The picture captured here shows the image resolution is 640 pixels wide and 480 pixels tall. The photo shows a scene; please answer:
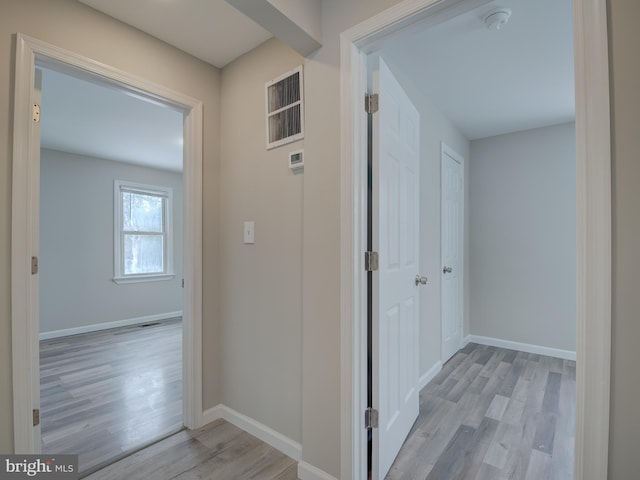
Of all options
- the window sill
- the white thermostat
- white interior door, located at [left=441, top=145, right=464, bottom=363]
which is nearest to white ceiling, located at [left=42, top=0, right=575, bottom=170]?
white interior door, located at [left=441, top=145, right=464, bottom=363]

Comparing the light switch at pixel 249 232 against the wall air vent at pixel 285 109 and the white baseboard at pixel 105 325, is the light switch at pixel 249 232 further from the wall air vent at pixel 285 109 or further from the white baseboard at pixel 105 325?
the white baseboard at pixel 105 325

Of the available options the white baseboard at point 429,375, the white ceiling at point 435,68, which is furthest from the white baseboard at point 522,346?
the white ceiling at point 435,68

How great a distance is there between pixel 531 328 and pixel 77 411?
444cm

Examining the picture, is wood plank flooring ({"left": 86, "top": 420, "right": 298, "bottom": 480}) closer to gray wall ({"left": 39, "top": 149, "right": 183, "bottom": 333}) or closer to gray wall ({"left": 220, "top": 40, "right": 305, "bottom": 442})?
gray wall ({"left": 220, "top": 40, "right": 305, "bottom": 442})

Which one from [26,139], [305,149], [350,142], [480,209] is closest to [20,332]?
[26,139]

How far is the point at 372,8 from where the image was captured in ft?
4.38

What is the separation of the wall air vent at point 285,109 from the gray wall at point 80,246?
4023 mm

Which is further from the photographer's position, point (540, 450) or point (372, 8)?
point (540, 450)

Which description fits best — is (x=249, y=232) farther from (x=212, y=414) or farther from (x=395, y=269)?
(x=212, y=414)

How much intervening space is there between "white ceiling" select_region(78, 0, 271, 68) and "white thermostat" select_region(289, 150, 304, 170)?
806mm

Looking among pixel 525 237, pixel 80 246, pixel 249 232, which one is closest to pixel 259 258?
pixel 249 232

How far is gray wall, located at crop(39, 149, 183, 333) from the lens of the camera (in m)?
4.11

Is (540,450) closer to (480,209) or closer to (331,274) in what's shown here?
(331,274)

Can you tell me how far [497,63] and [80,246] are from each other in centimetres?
543
